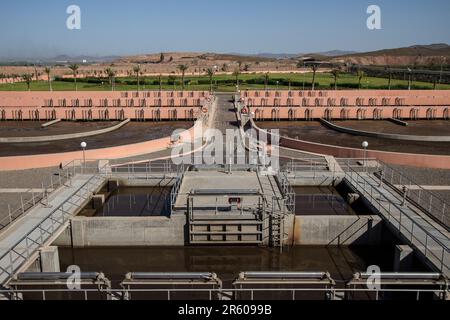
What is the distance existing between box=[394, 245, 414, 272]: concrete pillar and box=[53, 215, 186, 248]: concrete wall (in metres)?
6.74

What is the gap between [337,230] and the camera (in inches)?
595

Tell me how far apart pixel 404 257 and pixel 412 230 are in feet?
4.48

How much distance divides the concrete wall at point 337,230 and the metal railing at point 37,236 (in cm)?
801

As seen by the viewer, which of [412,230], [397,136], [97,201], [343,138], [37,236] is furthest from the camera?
[343,138]

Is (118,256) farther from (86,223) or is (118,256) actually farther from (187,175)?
(187,175)

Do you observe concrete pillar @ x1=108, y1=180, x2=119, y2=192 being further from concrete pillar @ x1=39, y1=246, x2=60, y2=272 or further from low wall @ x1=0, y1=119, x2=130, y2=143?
low wall @ x1=0, y1=119, x2=130, y2=143

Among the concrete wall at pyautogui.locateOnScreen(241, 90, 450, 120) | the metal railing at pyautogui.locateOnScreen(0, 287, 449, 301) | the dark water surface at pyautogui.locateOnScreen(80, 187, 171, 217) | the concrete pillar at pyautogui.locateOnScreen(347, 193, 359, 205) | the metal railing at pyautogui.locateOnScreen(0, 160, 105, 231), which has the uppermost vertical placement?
the concrete wall at pyautogui.locateOnScreen(241, 90, 450, 120)

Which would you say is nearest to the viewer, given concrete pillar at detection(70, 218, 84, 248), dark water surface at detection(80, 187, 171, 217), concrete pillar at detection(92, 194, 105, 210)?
concrete pillar at detection(70, 218, 84, 248)

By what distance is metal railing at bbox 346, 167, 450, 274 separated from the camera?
1193 cm

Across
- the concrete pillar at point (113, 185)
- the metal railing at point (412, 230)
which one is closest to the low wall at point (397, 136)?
the metal railing at point (412, 230)

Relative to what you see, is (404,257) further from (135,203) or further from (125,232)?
(135,203)

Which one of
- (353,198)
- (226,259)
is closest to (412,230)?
(353,198)

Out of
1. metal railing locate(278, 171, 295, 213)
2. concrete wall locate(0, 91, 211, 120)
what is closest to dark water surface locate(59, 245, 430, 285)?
metal railing locate(278, 171, 295, 213)

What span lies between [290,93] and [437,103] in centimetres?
1492
